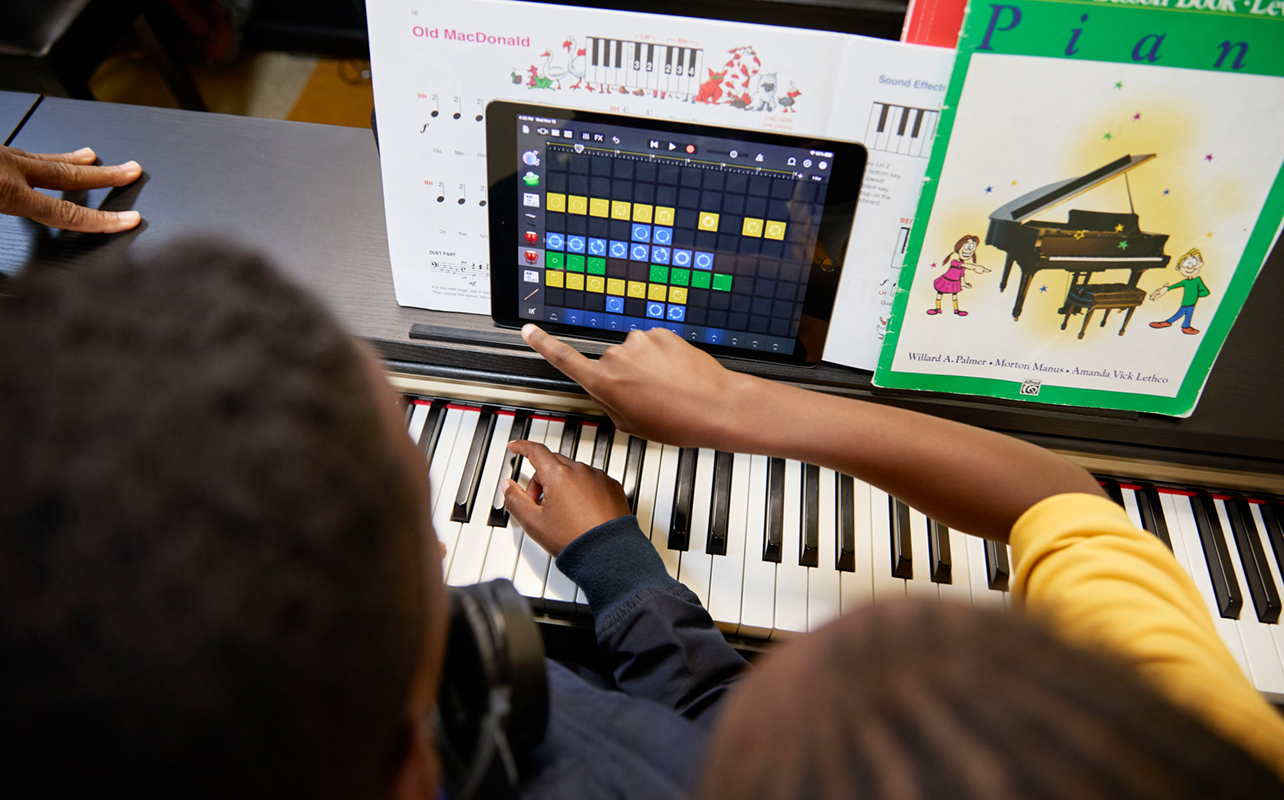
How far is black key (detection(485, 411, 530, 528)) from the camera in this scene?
1.12 meters

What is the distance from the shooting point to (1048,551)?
0.79 meters

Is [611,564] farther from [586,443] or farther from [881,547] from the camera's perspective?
[881,547]

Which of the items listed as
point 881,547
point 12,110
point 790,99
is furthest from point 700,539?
point 12,110

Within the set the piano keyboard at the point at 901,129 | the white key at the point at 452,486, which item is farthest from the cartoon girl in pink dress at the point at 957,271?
the white key at the point at 452,486

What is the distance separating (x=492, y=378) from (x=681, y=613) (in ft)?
1.46

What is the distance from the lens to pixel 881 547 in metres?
1.14

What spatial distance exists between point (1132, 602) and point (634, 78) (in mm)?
724

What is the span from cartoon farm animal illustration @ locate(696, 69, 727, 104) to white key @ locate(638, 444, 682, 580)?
46 centimetres

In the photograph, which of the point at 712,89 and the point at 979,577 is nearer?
the point at 712,89

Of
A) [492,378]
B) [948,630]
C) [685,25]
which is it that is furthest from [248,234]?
[948,630]

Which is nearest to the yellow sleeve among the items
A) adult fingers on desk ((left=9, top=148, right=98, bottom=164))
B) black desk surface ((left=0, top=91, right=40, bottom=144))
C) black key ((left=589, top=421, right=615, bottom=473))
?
black key ((left=589, top=421, right=615, bottom=473))

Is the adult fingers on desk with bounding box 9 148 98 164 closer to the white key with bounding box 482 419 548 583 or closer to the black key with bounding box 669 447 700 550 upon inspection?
the white key with bounding box 482 419 548 583

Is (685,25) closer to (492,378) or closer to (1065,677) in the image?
(492,378)

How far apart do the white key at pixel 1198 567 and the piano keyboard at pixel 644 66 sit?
3.14 feet
